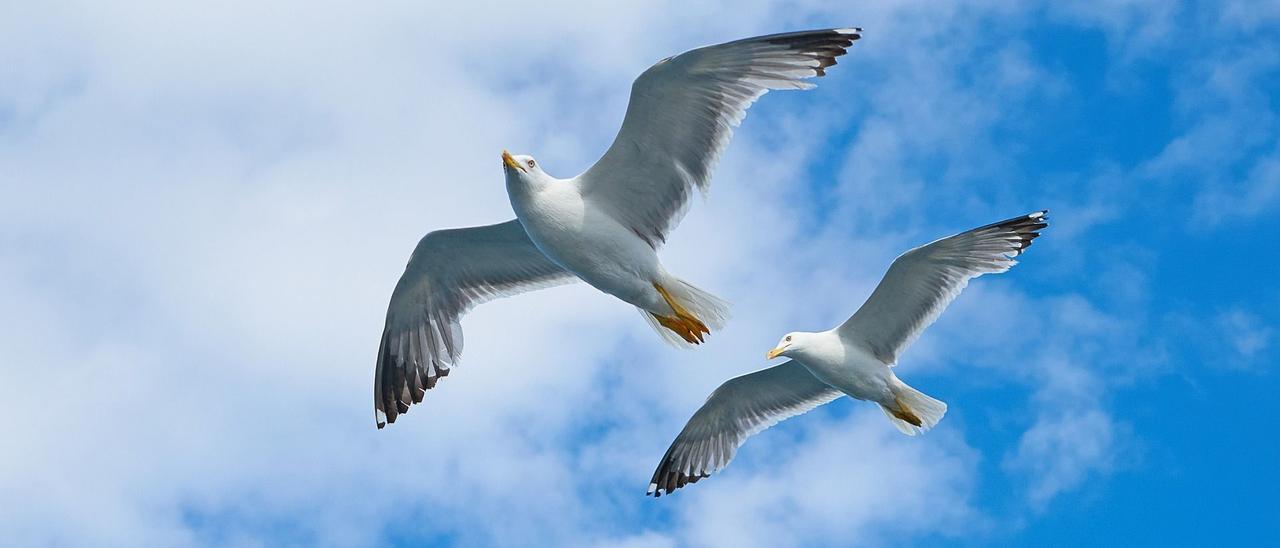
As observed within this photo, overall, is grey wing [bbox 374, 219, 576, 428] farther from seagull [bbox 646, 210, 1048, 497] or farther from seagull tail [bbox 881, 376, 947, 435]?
seagull tail [bbox 881, 376, 947, 435]

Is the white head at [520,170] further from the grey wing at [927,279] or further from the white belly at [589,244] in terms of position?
the grey wing at [927,279]

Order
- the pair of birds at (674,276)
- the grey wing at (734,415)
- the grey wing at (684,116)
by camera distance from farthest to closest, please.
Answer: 1. the grey wing at (734,415)
2. the pair of birds at (674,276)
3. the grey wing at (684,116)

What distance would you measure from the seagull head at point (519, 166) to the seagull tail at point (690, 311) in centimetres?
135

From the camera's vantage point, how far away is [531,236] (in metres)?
11.8

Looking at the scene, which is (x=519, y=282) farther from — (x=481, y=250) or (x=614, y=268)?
(x=614, y=268)

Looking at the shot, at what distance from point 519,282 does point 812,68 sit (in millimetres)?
3855

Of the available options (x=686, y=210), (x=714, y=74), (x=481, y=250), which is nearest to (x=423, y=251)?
(x=481, y=250)

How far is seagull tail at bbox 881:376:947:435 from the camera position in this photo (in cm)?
1407

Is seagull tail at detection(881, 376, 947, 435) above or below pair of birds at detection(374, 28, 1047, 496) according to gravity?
below

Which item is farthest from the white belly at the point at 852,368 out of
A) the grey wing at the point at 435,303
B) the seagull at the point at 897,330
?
the grey wing at the point at 435,303

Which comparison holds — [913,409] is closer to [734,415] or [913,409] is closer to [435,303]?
[734,415]

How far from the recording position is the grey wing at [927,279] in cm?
1361

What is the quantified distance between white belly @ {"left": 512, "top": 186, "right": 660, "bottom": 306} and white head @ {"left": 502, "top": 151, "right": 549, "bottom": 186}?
13 centimetres

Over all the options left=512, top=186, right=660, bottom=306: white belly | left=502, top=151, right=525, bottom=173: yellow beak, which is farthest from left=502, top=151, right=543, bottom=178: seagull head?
left=512, top=186, right=660, bottom=306: white belly
